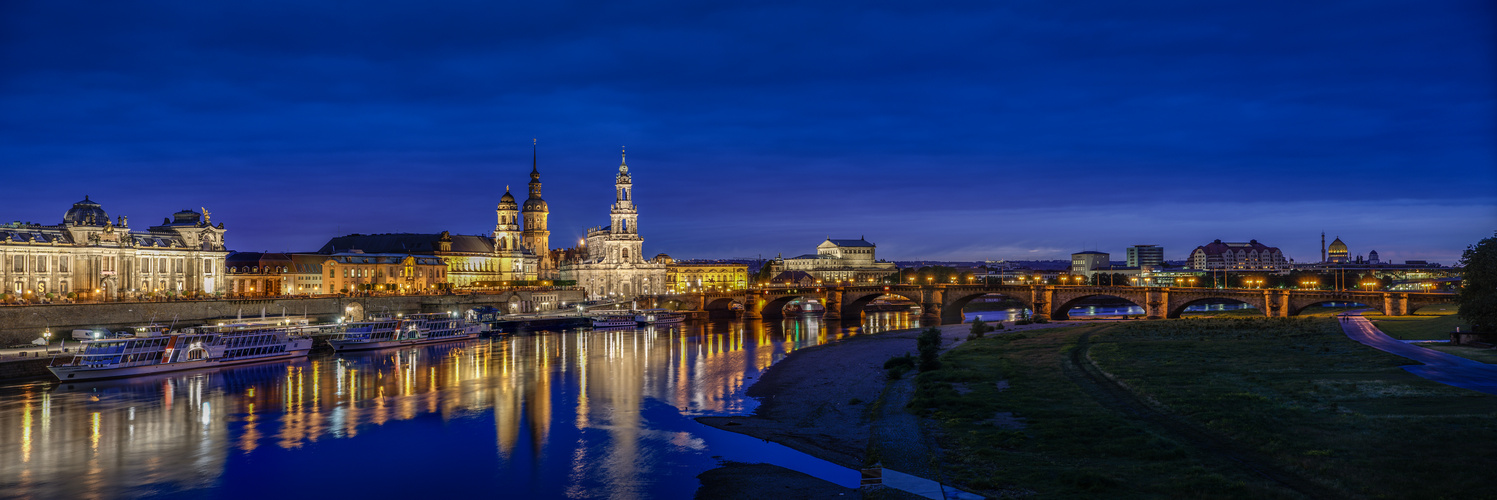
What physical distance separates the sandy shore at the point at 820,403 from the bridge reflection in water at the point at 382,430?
82.1 inches

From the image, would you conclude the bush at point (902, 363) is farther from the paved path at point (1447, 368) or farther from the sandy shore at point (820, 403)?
the paved path at point (1447, 368)

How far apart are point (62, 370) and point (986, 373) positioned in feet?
216

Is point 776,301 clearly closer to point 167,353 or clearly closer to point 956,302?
point 956,302

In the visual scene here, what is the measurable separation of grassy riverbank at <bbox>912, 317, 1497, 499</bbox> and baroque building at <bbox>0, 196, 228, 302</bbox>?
381 ft

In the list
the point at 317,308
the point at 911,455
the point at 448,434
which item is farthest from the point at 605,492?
the point at 317,308

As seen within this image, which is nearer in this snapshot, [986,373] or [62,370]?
[986,373]

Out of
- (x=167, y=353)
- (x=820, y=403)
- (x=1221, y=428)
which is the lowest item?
(x=820, y=403)

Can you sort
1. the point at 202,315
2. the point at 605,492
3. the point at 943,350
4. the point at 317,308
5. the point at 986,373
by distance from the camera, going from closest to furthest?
1. the point at 605,492
2. the point at 986,373
3. the point at 943,350
4. the point at 202,315
5. the point at 317,308

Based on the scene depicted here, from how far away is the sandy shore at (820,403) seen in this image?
39156mm

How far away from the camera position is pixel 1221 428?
32375mm

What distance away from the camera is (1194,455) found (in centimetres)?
2931

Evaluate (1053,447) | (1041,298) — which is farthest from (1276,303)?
(1053,447)

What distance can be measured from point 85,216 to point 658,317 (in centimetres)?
8226

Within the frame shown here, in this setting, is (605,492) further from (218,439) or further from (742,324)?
(742,324)
